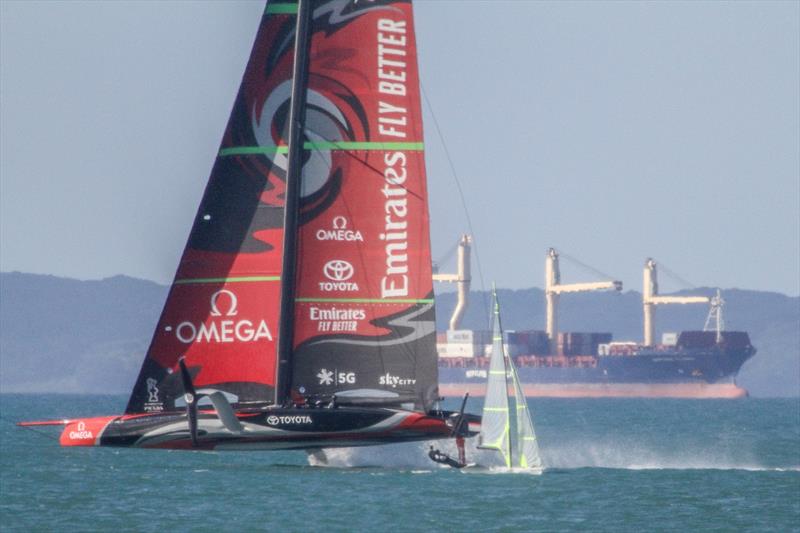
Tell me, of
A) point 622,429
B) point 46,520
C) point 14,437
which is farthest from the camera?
point 622,429

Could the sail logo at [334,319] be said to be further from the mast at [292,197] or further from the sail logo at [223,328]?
the sail logo at [223,328]

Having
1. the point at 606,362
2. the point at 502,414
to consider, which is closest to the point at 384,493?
the point at 502,414

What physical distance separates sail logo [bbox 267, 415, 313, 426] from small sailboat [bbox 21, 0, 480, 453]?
696 millimetres

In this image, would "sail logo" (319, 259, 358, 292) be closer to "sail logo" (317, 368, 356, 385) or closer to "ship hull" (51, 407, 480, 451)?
"sail logo" (317, 368, 356, 385)

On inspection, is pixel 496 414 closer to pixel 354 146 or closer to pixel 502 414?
pixel 502 414

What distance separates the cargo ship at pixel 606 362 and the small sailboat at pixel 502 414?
128509 mm

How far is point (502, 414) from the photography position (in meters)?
37.4

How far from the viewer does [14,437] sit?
227ft

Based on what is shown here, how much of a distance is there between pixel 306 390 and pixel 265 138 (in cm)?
455

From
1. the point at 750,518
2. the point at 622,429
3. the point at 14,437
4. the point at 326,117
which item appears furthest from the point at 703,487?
the point at 622,429

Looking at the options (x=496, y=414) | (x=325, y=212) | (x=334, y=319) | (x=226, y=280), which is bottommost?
(x=496, y=414)

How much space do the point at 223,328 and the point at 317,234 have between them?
236 centimetres

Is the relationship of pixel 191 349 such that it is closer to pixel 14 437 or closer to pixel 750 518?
pixel 750 518

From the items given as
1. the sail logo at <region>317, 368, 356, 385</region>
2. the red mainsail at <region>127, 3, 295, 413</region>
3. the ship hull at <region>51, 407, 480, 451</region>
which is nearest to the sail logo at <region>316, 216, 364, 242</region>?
the red mainsail at <region>127, 3, 295, 413</region>
